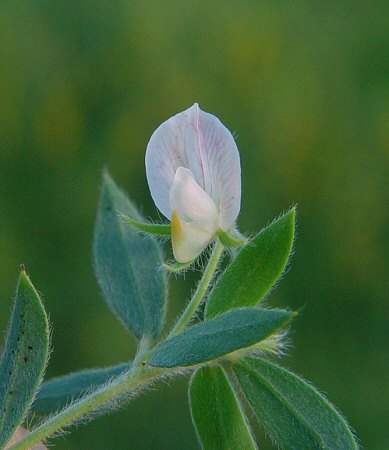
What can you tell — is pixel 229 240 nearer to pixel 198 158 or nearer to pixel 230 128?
pixel 198 158

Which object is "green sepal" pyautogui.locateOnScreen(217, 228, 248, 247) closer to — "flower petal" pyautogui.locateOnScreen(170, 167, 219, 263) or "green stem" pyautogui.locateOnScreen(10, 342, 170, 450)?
"flower petal" pyautogui.locateOnScreen(170, 167, 219, 263)

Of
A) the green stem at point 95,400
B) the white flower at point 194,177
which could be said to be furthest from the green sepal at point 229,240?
the green stem at point 95,400

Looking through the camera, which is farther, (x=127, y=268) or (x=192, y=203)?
(x=127, y=268)

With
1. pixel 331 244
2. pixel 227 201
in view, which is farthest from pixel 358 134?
pixel 227 201

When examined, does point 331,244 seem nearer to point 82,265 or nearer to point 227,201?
point 82,265

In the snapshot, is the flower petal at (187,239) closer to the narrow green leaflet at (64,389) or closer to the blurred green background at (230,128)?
the narrow green leaflet at (64,389)

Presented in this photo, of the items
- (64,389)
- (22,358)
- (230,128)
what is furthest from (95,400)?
(230,128)

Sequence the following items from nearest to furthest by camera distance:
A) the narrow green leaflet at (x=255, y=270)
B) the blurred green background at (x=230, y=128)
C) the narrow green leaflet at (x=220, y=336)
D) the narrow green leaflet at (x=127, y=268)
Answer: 1. the narrow green leaflet at (x=220, y=336)
2. the narrow green leaflet at (x=255, y=270)
3. the narrow green leaflet at (x=127, y=268)
4. the blurred green background at (x=230, y=128)
